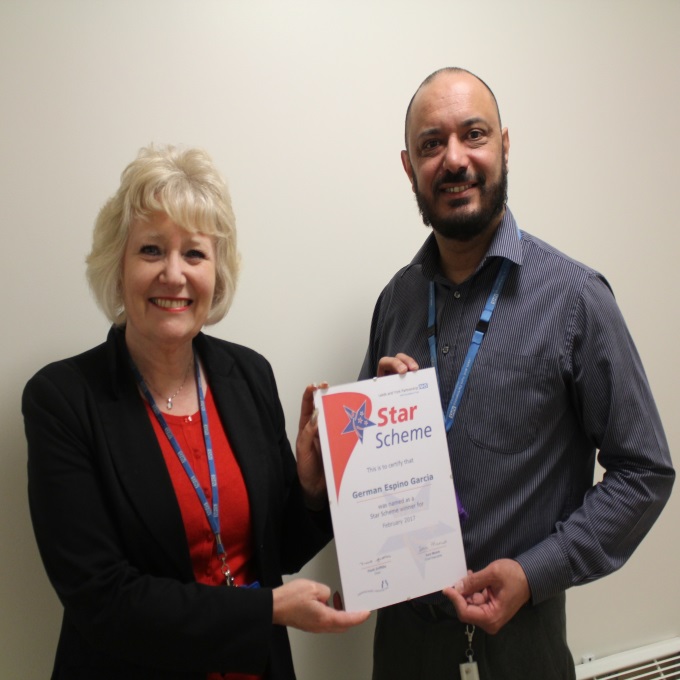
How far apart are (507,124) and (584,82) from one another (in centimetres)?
37

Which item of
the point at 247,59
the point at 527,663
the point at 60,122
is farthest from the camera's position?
the point at 247,59

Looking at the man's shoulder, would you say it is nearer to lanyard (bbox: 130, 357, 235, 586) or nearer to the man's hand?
the man's hand

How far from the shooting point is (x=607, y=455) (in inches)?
52.3

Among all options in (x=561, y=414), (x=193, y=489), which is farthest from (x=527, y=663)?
(x=193, y=489)

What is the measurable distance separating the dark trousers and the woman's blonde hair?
1001 mm

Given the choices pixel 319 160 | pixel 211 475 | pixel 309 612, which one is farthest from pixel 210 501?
pixel 319 160

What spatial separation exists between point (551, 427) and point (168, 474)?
83 cm

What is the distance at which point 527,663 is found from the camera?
1.39 meters

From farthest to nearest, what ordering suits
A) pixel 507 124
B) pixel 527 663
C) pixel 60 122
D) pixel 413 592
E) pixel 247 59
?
1. pixel 507 124
2. pixel 247 59
3. pixel 60 122
4. pixel 527 663
5. pixel 413 592

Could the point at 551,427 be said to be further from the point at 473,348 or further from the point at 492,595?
the point at 492,595

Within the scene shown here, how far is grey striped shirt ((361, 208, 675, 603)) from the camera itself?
4.21ft

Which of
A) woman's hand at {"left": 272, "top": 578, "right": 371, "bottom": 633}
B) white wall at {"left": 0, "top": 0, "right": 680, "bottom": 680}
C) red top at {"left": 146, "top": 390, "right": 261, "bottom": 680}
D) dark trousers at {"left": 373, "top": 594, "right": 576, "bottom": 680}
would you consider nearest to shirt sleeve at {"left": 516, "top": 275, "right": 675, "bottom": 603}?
dark trousers at {"left": 373, "top": 594, "right": 576, "bottom": 680}

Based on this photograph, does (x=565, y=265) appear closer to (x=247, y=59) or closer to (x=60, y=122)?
(x=247, y=59)

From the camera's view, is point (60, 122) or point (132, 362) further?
point (60, 122)
